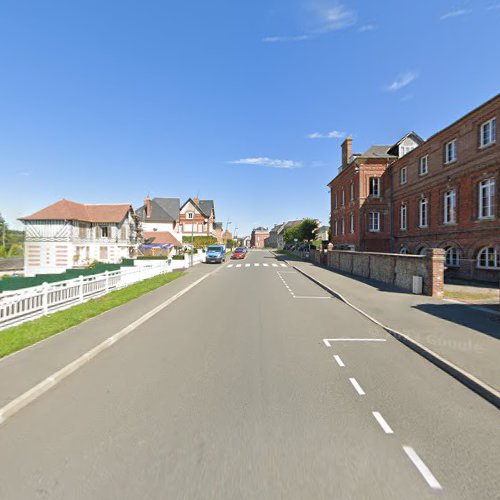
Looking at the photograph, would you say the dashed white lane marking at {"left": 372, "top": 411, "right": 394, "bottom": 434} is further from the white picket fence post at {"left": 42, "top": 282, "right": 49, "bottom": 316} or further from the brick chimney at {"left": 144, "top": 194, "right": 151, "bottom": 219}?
the brick chimney at {"left": 144, "top": 194, "right": 151, "bottom": 219}

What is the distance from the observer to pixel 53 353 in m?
5.59

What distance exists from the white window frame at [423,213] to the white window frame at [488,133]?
5.94m

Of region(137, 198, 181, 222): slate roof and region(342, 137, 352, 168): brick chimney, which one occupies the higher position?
region(342, 137, 352, 168): brick chimney

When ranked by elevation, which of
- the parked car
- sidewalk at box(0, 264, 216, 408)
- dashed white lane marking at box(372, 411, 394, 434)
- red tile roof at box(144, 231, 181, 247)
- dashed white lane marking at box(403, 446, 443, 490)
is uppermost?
red tile roof at box(144, 231, 181, 247)

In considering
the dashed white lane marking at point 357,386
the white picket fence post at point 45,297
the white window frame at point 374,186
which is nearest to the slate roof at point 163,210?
the white window frame at point 374,186

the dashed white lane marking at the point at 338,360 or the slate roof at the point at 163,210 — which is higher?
the slate roof at the point at 163,210

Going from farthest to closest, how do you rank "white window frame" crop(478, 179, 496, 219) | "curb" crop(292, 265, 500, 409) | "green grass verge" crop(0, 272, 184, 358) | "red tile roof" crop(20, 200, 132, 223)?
"red tile roof" crop(20, 200, 132, 223) < "white window frame" crop(478, 179, 496, 219) < "green grass verge" crop(0, 272, 184, 358) < "curb" crop(292, 265, 500, 409)

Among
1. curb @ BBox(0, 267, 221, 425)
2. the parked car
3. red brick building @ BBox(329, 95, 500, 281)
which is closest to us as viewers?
curb @ BBox(0, 267, 221, 425)

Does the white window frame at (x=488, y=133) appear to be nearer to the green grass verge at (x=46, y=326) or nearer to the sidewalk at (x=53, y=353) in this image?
the sidewalk at (x=53, y=353)

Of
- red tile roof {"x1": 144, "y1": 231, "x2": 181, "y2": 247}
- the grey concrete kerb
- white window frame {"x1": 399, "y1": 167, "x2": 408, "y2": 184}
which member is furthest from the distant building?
the grey concrete kerb

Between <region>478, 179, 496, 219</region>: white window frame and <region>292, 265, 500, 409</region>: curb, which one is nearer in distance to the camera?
<region>292, 265, 500, 409</region>: curb

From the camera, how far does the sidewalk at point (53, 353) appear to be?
172 inches

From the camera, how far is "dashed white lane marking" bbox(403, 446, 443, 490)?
2.67m

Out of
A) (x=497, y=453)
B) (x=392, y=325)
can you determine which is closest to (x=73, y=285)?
(x=392, y=325)
